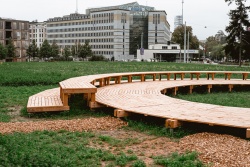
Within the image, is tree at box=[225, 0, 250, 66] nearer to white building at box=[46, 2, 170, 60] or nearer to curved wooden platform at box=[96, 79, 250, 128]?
curved wooden platform at box=[96, 79, 250, 128]

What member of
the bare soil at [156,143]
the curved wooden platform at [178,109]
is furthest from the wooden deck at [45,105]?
the curved wooden platform at [178,109]

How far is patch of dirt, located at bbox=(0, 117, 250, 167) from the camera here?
6.00 metres

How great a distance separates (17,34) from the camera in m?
93.2

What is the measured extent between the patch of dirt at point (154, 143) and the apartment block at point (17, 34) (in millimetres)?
83038

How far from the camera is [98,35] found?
133m

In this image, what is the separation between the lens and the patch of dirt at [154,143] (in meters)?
6.00

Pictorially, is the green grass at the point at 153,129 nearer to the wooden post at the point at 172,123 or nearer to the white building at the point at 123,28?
the wooden post at the point at 172,123

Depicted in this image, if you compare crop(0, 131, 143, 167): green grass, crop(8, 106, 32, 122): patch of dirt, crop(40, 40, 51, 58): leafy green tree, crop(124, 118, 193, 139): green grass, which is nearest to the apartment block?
crop(40, 40, 51, 58): leafy green tree

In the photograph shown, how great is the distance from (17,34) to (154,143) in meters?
92.0

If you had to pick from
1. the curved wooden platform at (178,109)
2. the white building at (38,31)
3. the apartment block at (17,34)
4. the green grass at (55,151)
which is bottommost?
the green grass at (55,151)

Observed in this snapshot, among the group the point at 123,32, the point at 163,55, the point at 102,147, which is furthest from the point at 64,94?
the point at 123,32

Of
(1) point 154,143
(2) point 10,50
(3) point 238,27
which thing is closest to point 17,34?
(2) point 10,50

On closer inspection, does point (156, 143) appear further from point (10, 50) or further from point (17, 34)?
point (17, 34)

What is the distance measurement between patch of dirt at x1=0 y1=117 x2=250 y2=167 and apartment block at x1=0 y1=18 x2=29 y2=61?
8304 cm
